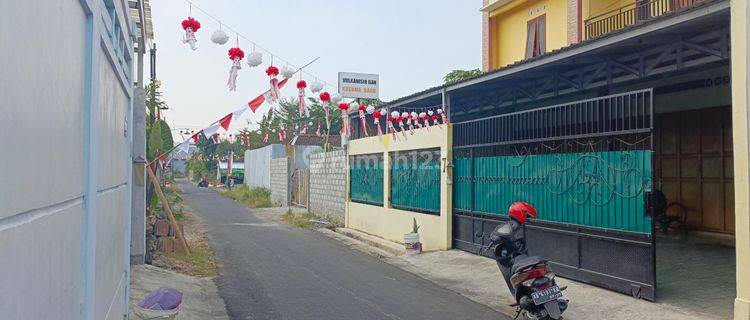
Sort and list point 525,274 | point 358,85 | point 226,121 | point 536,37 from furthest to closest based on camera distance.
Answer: point 358,85 < point 536,37 < point 226,121 < point 525,274

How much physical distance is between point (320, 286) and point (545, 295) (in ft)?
13.5

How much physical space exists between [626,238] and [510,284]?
2.04 meters

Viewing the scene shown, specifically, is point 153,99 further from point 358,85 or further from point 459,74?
point 459,74

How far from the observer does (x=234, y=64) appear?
10180mm

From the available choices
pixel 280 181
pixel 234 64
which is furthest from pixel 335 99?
pixel 280 181

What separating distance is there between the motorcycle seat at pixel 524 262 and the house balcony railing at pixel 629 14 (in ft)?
23.3

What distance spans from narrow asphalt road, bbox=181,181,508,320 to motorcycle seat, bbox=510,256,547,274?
0.86 meters

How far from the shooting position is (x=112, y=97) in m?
4.45

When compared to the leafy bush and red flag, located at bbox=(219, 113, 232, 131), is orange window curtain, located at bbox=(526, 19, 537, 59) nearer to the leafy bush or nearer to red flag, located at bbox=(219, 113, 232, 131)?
red flag, located at bbox=(219, 113, 232, 131)

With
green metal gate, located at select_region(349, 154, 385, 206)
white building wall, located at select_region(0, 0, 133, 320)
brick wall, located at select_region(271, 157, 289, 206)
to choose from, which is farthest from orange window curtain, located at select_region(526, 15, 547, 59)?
brick wall, located at select_region(271, 157, 289, 206)

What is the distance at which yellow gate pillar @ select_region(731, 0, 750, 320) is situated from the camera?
658 cm

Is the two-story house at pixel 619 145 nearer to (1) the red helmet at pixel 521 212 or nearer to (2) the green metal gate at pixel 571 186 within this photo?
(2) the green metal gate at pixel 571 186

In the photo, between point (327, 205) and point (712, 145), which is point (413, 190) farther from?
point (327, 205)

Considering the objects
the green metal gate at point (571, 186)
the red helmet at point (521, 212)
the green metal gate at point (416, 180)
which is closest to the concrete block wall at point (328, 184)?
the green metal gate at point (416, 180)
